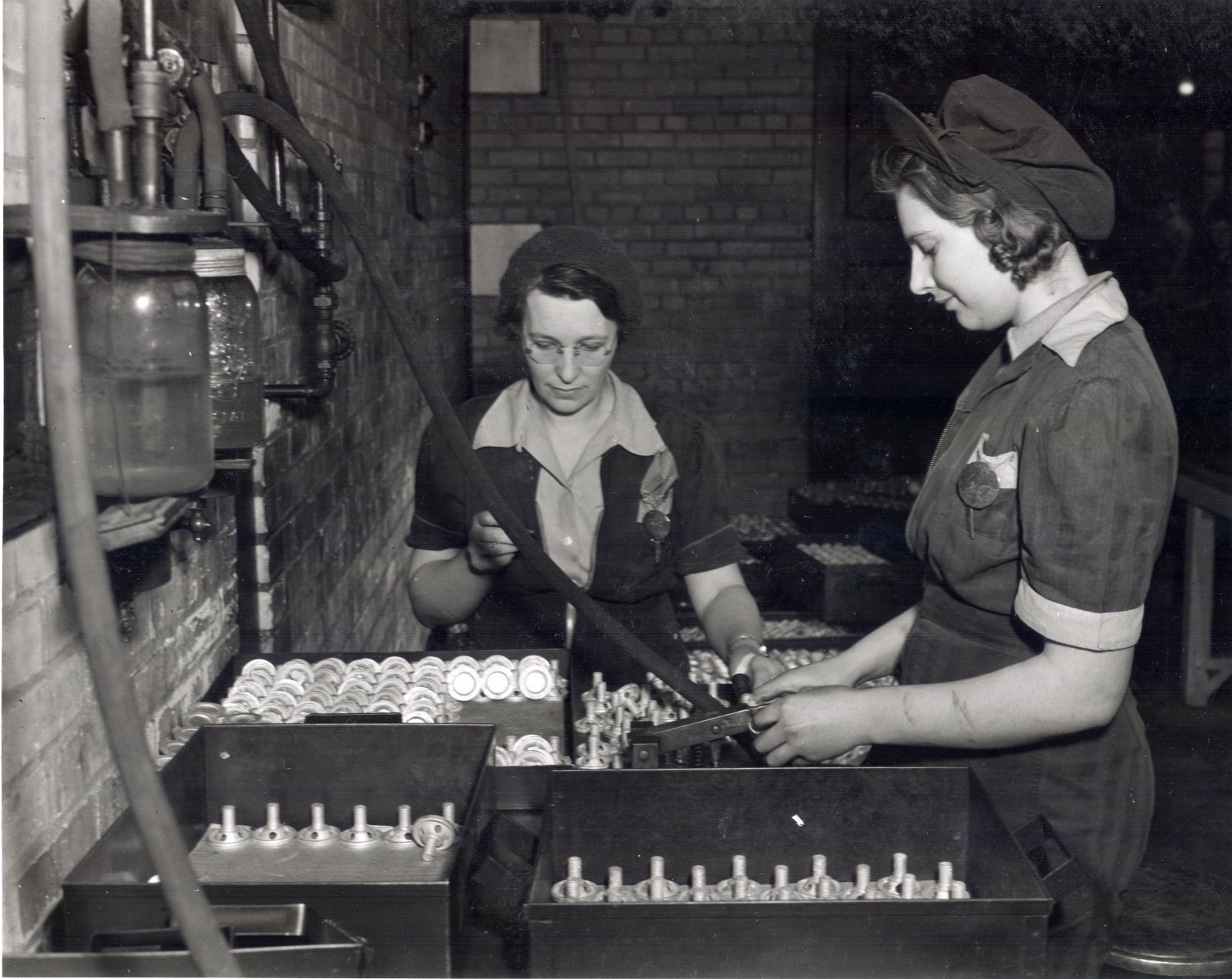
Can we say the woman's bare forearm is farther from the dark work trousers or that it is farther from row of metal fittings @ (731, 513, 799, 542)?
row of metal fittings @ (731, 513, 799, 542)

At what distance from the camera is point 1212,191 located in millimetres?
6059

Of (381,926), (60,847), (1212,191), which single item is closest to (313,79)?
(60,847)

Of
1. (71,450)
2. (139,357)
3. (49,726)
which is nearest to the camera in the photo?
(71,450)

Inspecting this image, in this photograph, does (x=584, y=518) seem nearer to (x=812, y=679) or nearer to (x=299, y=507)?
(x=299, y=507)

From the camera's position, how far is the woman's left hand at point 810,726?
1.57 metres

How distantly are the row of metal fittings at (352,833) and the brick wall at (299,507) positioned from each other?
0.16 m

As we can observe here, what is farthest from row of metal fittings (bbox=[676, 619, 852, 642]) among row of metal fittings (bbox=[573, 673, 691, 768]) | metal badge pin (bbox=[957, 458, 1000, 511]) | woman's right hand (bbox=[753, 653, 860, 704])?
metal badge pin (bbox=[957, 458, 1000, 511])

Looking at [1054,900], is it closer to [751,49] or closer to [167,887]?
[167,887]

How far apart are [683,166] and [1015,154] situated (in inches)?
181

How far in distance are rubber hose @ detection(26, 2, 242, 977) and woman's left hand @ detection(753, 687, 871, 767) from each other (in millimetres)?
853

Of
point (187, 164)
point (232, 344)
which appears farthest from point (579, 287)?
point (187, 164)

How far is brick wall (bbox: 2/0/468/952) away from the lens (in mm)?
1267

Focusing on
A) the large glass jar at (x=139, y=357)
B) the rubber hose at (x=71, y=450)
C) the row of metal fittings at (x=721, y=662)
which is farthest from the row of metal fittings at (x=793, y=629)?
the rubber hose at (x=71, y=450)

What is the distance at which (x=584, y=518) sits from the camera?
255 cm
